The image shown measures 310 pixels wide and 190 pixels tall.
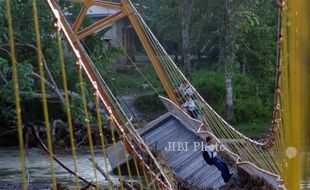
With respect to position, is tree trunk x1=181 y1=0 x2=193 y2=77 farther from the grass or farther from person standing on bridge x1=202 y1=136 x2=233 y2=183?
person standing on bridge x1=202 y1=136 x2=233 y2=183

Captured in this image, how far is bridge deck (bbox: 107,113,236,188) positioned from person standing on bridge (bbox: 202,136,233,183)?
3.7 inches

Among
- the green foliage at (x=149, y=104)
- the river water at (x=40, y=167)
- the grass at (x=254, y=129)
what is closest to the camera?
the river water at (x=40, y=167)

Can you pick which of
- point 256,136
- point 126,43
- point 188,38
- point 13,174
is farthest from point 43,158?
point 126,43

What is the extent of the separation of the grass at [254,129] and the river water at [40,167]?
384cm

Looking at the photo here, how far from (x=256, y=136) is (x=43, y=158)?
200 inches

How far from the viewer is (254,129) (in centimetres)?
1745

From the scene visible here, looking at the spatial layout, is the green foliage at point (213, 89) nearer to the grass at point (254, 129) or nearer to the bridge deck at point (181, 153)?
the grass at point (254, 129)

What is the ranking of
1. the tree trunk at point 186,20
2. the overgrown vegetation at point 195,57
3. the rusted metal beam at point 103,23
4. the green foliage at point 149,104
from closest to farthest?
the rusted metal beam at point 103,23 < the overgrown vegetation at point 195,57 < the tree trunk at point 186,20 < the green foliage at point 149,104

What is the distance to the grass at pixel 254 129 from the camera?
662 inches

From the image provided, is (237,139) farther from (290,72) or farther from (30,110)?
(290,72)

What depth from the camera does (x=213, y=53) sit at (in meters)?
22.4

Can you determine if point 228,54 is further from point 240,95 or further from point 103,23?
point 103,23

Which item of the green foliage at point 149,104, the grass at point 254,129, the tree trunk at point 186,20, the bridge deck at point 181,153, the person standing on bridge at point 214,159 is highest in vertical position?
the tree trunk at point 186,20

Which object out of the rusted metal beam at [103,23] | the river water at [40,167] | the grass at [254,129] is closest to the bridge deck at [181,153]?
the river water at [40,167]
